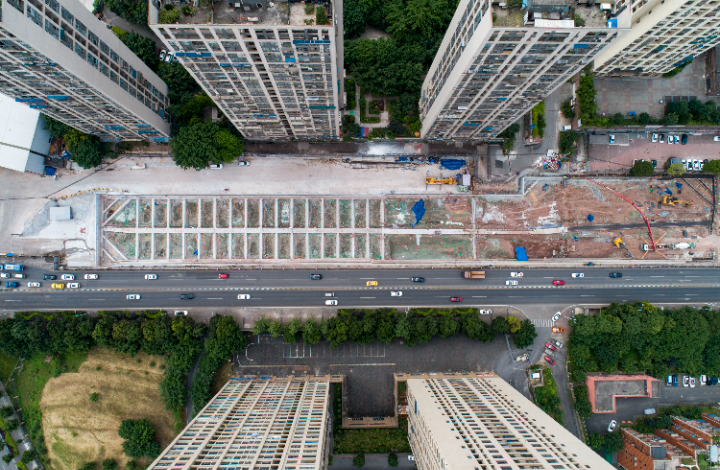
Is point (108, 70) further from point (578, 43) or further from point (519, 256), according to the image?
point (519, 256)

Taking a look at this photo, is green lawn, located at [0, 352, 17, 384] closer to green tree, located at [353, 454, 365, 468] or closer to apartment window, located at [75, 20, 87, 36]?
apartment window, located at [75, 20, 87, 36]

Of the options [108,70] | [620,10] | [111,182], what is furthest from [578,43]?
[111,182]

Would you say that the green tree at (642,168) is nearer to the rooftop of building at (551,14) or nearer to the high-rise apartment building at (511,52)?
the high-rise apartment building at (511,52)

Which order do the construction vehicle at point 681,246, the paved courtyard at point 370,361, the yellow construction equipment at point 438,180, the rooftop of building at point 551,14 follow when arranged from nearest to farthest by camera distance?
the rooftop of building at point 551,14
the paved courtyard at point 370,361
the yellow construction equipment at point 438,180
the construction vehicle at point 681,246

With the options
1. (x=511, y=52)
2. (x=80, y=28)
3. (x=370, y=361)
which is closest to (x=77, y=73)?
(x=80, y=28)

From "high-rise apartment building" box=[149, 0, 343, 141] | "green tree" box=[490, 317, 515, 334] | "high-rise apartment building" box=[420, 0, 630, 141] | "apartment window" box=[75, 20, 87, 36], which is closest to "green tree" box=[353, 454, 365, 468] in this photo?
"green tree" box=[490, 317, 515, 334]

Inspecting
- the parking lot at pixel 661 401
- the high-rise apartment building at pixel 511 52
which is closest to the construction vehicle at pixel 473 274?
the high-rise apartment building at pixel 511 52

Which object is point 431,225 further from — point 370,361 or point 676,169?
point 676,169
